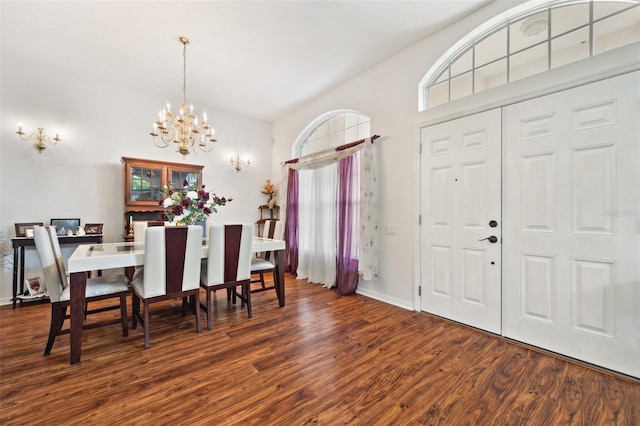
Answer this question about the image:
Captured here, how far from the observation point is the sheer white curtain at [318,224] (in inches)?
170

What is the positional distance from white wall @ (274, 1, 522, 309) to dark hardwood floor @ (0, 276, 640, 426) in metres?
0.75

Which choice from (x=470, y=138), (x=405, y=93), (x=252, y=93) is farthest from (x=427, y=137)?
(x=252, y=93)

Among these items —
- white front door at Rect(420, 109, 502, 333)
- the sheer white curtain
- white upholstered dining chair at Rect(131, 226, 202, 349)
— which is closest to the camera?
white upholstered dining chair at Rect(131, 226, 202, 349)

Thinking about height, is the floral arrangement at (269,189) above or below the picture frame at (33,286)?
→ above

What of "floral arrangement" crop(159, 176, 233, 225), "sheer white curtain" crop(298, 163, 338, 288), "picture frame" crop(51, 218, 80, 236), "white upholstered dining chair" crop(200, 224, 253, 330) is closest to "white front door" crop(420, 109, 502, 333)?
"sheer white curtain" crop(298, 163, 338, 288)

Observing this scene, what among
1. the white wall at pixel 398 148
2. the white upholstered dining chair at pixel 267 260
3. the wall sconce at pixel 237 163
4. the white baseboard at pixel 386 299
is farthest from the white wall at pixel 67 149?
the white baseboard at pixel 386 299

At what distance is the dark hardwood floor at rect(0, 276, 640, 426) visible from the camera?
1.55m

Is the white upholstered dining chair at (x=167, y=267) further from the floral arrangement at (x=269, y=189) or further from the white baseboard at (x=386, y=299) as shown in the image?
the floral arrangement at (x=269, y=189)

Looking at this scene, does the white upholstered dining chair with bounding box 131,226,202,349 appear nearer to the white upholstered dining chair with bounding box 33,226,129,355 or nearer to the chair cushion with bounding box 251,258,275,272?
the white upholstered dining chair with bounding box 33,226,129,355

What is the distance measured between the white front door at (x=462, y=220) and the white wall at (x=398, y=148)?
0.17 meters

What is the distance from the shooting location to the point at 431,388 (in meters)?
1.79

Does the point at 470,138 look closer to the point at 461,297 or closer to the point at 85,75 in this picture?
the point at 461,297

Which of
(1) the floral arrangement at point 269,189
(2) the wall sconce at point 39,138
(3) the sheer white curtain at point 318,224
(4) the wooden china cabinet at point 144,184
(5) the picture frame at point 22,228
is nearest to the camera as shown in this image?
(5) the picture frame at point 22,228

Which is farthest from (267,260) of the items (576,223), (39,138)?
→ (39,138)
